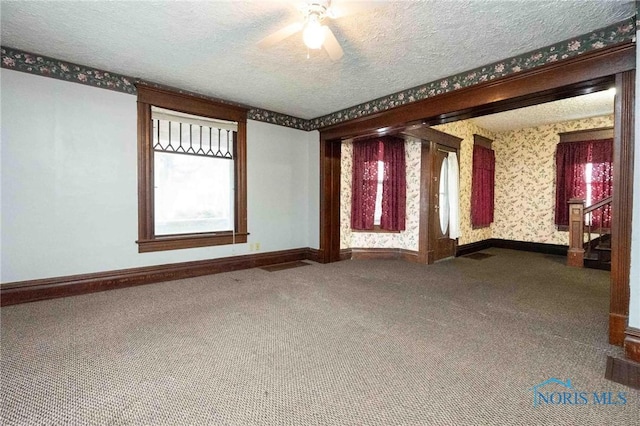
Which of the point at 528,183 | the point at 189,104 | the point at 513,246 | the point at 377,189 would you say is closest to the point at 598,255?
the point at 513,246

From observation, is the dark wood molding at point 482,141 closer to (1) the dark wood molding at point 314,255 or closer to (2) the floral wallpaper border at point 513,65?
(2) the floral wallpaper border at point 513,65

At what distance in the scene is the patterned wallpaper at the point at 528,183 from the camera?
20.8 ft

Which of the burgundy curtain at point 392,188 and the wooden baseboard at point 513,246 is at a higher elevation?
the burgundy curtain at point 392,188

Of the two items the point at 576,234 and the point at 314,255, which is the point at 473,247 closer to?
the point at 576,234

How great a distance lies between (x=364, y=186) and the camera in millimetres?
5484

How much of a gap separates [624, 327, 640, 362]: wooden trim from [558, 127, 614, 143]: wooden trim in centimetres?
548

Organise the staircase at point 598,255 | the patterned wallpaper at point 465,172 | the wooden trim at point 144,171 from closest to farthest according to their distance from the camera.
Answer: the wooden trim at point 144,171
the staircase at point 598,255
the patterned wallpaper at point 465,172

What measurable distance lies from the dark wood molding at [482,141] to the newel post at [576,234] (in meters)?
2.13

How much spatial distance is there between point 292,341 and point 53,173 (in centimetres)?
300

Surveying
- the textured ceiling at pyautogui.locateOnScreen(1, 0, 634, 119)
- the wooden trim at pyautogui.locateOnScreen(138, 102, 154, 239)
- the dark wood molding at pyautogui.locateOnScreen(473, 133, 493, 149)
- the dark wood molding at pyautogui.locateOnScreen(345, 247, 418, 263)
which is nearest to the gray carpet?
the wooden trim at pyautogui.locateOnScreen(138, 102, 154, 239)

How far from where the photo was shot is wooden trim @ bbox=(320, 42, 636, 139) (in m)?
2.31

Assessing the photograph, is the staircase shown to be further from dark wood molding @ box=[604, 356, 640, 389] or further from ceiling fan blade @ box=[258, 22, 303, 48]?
ceiling fan blade @ box=[258, 22, 303, 48]

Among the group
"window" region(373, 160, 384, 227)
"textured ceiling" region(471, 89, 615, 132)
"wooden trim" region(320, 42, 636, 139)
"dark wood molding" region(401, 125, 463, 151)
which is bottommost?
"window" region(373, 160, 384, 227)

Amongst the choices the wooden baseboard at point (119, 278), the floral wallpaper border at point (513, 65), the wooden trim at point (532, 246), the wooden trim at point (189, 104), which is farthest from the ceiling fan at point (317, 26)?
the wooden trim at point (532, 246)
